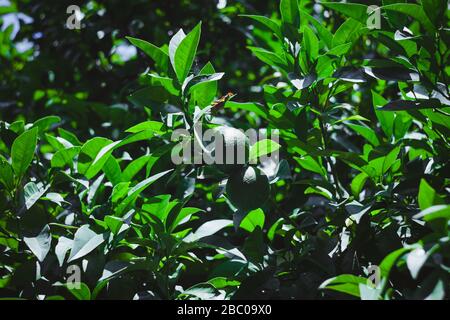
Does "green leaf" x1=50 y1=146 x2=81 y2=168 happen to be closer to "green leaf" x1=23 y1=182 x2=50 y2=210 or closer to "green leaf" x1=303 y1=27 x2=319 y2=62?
"green leaf" x1=23 y1=182 x2=50 y2=210

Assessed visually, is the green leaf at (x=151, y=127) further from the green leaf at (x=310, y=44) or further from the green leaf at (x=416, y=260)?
the green leaf at (x=416, y=260)

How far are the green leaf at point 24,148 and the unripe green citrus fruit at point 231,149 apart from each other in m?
0.47

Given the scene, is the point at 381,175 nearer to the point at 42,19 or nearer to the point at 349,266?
the point at 349,266

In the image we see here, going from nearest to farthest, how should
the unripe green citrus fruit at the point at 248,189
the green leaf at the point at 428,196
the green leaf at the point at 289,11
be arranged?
the green leaf at the point at 428,196 → the unripe green citrus fruit at the point at 248,189 → the green leaf at the point at 289,11

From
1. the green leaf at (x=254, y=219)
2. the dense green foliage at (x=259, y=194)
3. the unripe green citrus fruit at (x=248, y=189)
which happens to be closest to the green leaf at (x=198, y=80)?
the dense green foliage at (x=259, y=194)

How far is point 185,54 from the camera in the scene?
1.23 m

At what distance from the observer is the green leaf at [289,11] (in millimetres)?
1333

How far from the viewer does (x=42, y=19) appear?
255 centimetres

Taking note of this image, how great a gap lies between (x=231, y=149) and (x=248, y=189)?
9 centimetres

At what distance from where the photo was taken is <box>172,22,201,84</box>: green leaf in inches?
47.9

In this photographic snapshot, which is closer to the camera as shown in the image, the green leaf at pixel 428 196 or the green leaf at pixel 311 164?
the green leaf at pixel 428 196

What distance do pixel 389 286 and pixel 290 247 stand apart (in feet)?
0.91

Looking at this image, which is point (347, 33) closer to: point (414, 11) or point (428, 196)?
point (414, 11)

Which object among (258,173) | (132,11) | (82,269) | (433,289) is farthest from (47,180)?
(132,11)
